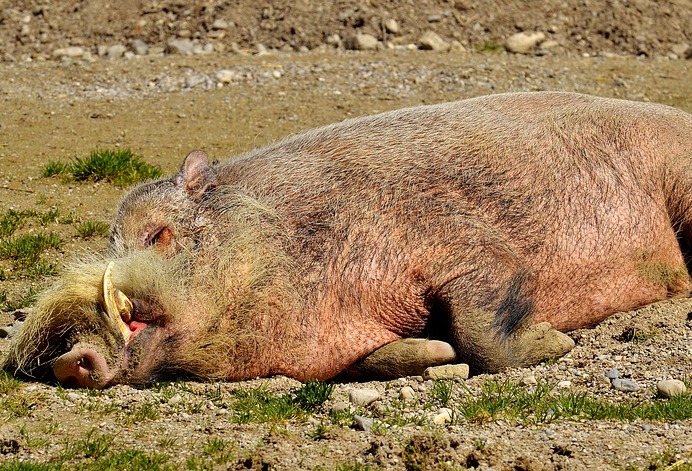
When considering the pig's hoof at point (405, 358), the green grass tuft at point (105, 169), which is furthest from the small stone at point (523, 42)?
the pig's hoof at point (405, 358)

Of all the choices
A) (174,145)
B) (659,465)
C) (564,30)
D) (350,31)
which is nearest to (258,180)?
(659,465)

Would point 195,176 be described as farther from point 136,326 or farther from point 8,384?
point 8,384

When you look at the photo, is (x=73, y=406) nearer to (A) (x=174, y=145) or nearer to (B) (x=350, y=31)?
(A) (x=174, y=145)

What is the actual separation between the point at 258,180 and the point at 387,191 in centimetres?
76

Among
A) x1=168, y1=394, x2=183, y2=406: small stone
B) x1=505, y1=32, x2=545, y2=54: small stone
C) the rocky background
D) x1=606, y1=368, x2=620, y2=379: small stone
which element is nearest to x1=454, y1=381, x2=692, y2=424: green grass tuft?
x1=606, y1=368, x2=620, y2=379: small stone

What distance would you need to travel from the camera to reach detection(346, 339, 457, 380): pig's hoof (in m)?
5.63

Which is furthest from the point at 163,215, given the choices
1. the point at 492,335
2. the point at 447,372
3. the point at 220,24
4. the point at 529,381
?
the point at 220,24

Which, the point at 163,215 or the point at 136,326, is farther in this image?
the point at 163,215

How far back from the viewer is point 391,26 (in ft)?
49.6

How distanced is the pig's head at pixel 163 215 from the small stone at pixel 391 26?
9486mm

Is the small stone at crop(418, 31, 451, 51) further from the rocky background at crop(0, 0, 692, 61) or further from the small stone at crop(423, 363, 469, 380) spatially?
the small stone at crop(423, 363, 469, 380)

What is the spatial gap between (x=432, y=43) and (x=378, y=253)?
9508 mm

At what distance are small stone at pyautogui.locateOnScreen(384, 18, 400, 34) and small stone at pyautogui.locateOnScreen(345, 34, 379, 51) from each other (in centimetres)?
34

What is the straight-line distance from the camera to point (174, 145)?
10742mm
